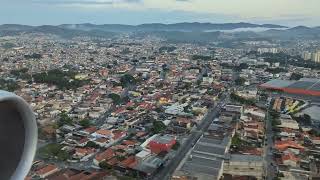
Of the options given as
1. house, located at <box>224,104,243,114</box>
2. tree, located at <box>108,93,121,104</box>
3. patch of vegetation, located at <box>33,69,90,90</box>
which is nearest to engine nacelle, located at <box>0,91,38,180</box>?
house, located at <box>224,104,243,114</box>

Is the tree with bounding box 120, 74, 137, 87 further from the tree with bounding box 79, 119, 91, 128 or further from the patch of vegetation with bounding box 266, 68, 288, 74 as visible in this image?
the patch of vegetation with bounding box 266, 68, 288, 74

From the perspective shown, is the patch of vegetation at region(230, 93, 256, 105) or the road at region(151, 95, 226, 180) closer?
the road at region(151, 95, 226, 180)

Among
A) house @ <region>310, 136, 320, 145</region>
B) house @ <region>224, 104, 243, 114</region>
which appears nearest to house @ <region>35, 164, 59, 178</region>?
house @ <region>310, 136, 320, 145</region>

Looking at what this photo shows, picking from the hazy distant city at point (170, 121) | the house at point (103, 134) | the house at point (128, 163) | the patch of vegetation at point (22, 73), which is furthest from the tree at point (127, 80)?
the house at point (128, 163)

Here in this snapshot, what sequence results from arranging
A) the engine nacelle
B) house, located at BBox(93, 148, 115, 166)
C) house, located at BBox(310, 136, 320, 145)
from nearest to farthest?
the engine nacelle < house, located at BBox(93, 148, 115, 166) < house, located at BBox(310, 136, 320, 145)

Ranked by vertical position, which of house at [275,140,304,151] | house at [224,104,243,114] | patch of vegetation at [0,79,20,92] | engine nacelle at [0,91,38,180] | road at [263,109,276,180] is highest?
engine nacelle at [0,91,38,180]

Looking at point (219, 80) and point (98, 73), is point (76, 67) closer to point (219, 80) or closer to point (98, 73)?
point (98, 73)

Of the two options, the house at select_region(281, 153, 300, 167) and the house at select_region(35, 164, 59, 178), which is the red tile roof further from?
the house at select_region(281, 153, 300, 167)

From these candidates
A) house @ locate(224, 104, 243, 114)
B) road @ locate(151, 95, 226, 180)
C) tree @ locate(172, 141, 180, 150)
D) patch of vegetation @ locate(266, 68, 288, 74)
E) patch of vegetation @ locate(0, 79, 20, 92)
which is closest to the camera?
road @ locate(151, 95, 226, 180)

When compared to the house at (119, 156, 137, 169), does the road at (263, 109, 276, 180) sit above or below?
below
